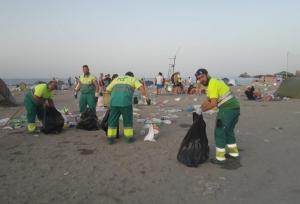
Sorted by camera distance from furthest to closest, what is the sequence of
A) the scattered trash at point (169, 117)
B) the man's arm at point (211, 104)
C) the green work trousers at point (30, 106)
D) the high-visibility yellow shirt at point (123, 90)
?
the scattered trash at point (169, 117), the green work trousers at point (30, 106), the high-visibility yellow shirt at point (123, 90), the man's arm at point (211, 104)

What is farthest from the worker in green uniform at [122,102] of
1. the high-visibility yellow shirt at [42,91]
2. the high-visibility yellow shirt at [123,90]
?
the high-visibility yellow shirt at [42,91]

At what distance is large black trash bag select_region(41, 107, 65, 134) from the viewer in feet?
25.1

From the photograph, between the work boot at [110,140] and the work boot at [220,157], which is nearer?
the work boot at [220,157]

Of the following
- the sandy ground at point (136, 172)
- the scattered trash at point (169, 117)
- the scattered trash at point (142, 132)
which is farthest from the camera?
the scattered trash at point (169, 117)

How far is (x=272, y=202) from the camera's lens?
3.85 metres

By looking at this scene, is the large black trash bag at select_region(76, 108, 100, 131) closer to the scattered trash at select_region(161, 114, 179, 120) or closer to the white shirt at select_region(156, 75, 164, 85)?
the scattered trash at select_region(161, 114, 179, 120)

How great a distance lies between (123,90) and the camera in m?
6.61

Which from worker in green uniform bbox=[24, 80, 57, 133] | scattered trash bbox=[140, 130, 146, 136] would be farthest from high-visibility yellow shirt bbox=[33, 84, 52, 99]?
scattered trash bbox=[140, 130, 146, 136]

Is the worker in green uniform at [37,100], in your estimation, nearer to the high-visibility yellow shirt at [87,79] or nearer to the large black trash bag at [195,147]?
the high-visibility yellow shirt at [87,79]

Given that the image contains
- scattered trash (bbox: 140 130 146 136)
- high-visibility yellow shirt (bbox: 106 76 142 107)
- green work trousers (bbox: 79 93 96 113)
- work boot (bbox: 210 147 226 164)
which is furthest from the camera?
green work trousers (bbox: 79 93 96 113)

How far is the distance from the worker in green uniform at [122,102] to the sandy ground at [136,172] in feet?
1.05

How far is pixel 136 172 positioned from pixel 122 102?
1960 mm

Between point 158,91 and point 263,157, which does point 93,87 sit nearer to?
point 263,157

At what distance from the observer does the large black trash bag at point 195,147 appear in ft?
17.2
